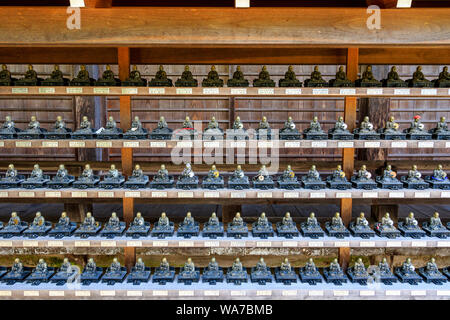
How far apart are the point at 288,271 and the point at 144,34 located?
258cm

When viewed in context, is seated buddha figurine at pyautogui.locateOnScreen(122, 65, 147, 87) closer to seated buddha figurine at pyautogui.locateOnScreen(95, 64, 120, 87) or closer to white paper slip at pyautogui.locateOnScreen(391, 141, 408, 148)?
seated buddha figurine at pyautogui.locateOnScreen(95, 64, 120, 87)

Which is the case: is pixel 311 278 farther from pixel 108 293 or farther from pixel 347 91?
pixel 108 293

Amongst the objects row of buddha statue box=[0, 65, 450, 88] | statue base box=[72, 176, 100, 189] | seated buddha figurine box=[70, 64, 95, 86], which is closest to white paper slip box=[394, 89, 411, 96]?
row of buddha statue box=[0, 65, 450, 88]

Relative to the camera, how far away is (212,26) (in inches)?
117

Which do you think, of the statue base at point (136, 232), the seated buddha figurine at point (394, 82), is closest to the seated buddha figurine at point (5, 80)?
the statue base at point (136, 232)

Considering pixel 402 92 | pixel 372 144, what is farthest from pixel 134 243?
pixel 402 92

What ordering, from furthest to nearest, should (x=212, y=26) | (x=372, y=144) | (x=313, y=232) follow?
(x=313, y=232) < (x=372, y=144) < (x=212, y=26)

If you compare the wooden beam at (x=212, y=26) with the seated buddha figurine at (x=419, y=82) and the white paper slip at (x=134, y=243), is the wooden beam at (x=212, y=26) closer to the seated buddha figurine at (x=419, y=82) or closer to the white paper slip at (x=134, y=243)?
the seated buddha figurine at (x=419, y=82)

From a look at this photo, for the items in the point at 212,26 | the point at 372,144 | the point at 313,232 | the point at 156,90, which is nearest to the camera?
the point at 212,26

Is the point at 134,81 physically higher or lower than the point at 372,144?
higher

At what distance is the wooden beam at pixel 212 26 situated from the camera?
2.95 metres

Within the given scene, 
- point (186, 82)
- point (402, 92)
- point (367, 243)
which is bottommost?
point (367, 243)

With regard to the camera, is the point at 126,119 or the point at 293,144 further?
the point at 126,119
